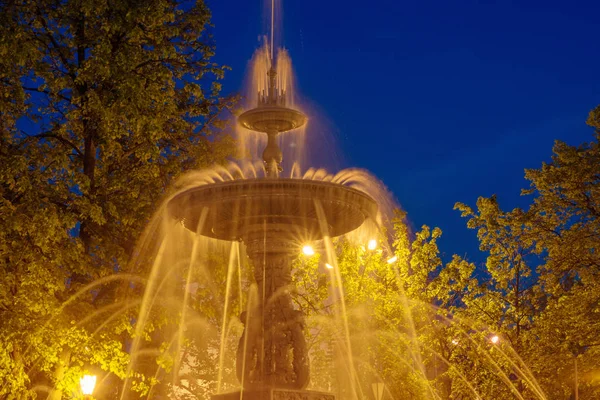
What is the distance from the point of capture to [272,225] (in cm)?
1230

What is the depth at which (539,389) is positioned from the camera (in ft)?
83.2

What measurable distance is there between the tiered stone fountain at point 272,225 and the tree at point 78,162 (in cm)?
472

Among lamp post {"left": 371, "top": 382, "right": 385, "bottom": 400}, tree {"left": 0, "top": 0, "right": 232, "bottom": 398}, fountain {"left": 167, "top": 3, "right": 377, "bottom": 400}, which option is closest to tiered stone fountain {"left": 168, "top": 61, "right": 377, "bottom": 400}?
fountain {"left": 167, "top": 3, "right": 377, "bottom": 400}

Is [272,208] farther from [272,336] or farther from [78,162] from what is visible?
[78,162]

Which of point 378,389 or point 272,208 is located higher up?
point 272,208

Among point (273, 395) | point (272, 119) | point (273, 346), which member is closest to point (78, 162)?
point (272, 119)

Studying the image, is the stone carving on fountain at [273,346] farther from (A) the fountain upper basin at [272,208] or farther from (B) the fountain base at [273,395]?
(A) the fountain upper basin at [272,208]

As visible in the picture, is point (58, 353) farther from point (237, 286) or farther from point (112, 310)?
point (237, 286)

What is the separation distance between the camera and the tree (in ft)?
51.7

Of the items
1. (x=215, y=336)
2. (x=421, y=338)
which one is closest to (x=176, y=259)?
(x=421, y=338)

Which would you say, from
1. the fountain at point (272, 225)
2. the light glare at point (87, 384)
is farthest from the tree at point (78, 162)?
the fountain at point (272, 225)

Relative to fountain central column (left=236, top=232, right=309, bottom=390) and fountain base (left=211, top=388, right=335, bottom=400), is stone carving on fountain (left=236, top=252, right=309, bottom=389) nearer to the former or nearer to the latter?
fountain central column (left=236, top=232, right=309, bottom=390)

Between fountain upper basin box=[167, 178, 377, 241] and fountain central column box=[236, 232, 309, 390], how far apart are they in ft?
1.16

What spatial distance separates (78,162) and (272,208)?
8.51m
